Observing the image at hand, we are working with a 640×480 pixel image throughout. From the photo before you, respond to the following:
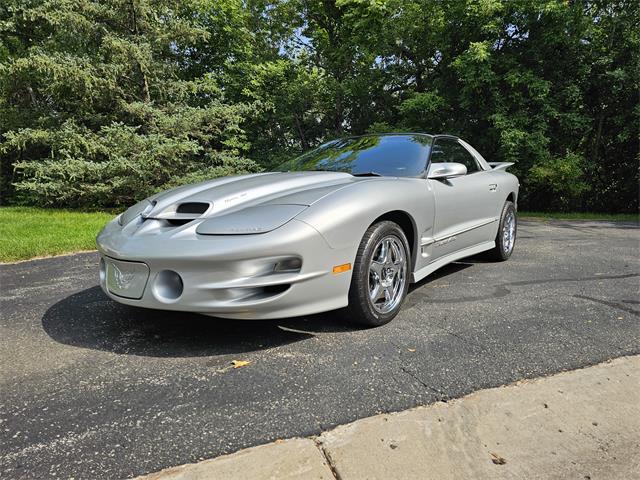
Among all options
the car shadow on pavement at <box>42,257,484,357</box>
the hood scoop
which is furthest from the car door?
the hood scoop

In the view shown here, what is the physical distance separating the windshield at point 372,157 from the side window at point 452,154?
114 millimetres

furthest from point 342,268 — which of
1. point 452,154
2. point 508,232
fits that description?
point 508,232

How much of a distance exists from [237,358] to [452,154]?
283cm

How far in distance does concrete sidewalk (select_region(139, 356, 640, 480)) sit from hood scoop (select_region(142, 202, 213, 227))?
4.77 feet

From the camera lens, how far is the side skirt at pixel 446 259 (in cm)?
319

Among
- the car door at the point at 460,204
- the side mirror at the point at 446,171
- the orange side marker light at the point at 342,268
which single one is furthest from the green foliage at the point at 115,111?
the orange side marker light at the point at 342,268

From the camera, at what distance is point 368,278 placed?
106 inches

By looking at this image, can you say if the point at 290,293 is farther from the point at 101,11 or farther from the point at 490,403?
the point at 101,11

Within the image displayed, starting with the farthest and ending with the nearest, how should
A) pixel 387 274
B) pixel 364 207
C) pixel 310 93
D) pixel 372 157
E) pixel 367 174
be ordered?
pixel 310 93, pixel 372 157, pixel 367 174, pixel 387 274, pixel 364 207

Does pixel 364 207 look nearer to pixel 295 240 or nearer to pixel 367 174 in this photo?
pixel 295 240

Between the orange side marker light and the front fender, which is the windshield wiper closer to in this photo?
the front fender

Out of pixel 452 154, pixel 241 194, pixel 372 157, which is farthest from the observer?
pixel 452 154

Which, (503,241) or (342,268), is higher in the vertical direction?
(342,268)

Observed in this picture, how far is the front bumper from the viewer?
2.27 m
